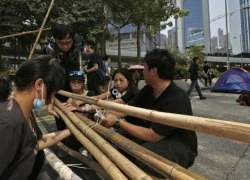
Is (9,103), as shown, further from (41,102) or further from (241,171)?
(241,171)

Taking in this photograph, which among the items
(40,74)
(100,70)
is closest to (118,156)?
(40,74)

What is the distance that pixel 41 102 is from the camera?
2053 mm

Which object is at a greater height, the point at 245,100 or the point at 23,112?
the point at 23,112

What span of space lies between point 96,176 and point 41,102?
1.81m

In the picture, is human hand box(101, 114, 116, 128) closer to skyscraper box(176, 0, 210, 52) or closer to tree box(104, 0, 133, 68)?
tree box(104, 0, 133, 68)

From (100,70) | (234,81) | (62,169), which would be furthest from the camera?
(234,81)

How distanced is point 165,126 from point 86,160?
3.08 ft

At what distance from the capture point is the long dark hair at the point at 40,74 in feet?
6.58

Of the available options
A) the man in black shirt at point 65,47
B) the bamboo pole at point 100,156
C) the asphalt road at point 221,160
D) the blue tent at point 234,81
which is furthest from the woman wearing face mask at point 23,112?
the blue tent at point 234,81

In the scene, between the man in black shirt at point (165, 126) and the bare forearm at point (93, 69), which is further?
the bare forearm at point (93, 69)

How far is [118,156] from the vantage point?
2303 millimetres

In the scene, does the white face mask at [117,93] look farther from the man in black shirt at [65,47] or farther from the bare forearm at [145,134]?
the bare forearm at [145,134]

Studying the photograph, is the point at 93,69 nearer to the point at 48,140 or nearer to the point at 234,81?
the point at 48,140

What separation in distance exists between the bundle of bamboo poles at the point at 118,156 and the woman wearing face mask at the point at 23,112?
1.73 feet
